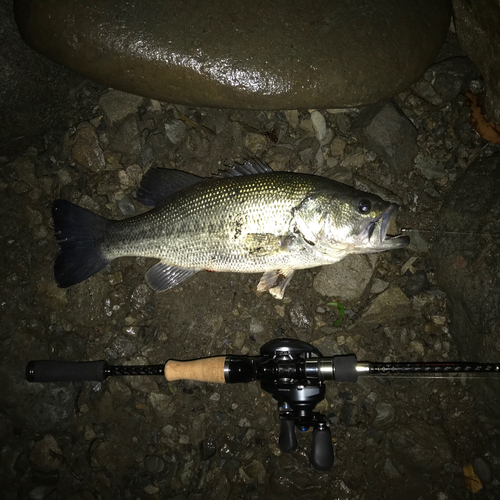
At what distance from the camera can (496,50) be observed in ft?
10.2

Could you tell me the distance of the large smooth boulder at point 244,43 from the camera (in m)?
3.09

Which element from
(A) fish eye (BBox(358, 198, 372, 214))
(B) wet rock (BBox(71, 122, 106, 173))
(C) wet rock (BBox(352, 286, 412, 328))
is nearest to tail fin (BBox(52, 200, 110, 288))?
(B) wet rock (BBox(71, 122, 106, 173))

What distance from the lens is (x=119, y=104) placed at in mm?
3674

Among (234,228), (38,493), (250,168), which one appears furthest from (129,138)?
(38,493)

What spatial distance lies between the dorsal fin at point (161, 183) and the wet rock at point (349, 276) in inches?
58.7

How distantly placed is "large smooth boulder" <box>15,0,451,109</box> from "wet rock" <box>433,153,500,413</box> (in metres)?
1.19

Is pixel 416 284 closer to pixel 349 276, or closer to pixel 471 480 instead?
pixel 349 276

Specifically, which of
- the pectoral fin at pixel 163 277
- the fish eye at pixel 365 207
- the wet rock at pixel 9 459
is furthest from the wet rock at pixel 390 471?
the wet rock at pixel 9 459

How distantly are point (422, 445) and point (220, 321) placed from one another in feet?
7.01

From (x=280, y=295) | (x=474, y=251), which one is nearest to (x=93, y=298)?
(x=280, y=295)

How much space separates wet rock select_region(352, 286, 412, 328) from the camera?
3.44 m

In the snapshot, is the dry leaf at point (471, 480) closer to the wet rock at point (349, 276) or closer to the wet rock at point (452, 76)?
the wet rock at point (349, 276)

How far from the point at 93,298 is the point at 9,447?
5.29 feet

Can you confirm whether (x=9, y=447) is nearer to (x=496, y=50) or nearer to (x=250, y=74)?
(x=250, y=74)
